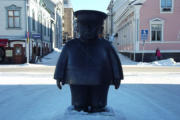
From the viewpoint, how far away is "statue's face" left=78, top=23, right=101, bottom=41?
10.7 feet

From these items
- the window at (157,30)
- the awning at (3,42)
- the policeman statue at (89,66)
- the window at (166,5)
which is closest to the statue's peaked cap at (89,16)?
the policeman statue at (89,66)

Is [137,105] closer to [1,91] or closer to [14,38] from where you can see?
[1,91]

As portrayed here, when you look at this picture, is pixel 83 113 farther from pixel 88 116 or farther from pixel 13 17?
pixel 13 17

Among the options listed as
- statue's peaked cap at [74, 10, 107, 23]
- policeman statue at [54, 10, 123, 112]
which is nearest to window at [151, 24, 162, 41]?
policeman statue at [54, 10, 123, 112]

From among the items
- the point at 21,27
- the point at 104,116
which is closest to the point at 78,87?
the point at 104,116

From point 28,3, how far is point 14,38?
11.7ft

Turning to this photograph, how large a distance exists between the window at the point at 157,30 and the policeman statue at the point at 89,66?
17.9m

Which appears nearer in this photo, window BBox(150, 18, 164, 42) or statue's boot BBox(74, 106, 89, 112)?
statue's boot BBox(74, 106, 89, 112)

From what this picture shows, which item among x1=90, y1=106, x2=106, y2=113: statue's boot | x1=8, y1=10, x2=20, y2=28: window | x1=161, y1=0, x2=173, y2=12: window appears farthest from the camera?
x1=161, y1=0, x2=173, y2=12: window

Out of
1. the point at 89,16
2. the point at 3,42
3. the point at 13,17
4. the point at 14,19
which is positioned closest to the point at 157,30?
the point at 14,19

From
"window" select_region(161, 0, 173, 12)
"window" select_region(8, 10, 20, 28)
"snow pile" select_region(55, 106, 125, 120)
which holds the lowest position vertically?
"snow pile" select_region(55, 106, 125, 120)

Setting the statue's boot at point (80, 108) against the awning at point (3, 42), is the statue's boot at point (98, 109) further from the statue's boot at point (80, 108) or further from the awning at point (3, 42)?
the awning at point (3, 42)

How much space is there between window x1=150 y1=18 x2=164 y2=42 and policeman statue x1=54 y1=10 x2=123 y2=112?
17.9 meters

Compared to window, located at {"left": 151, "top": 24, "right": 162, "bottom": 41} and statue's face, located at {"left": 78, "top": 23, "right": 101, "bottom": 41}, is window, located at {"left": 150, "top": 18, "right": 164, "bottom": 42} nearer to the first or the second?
window, located at {"left": 151, "top": 24, "right": 162, "bottom": 41}
